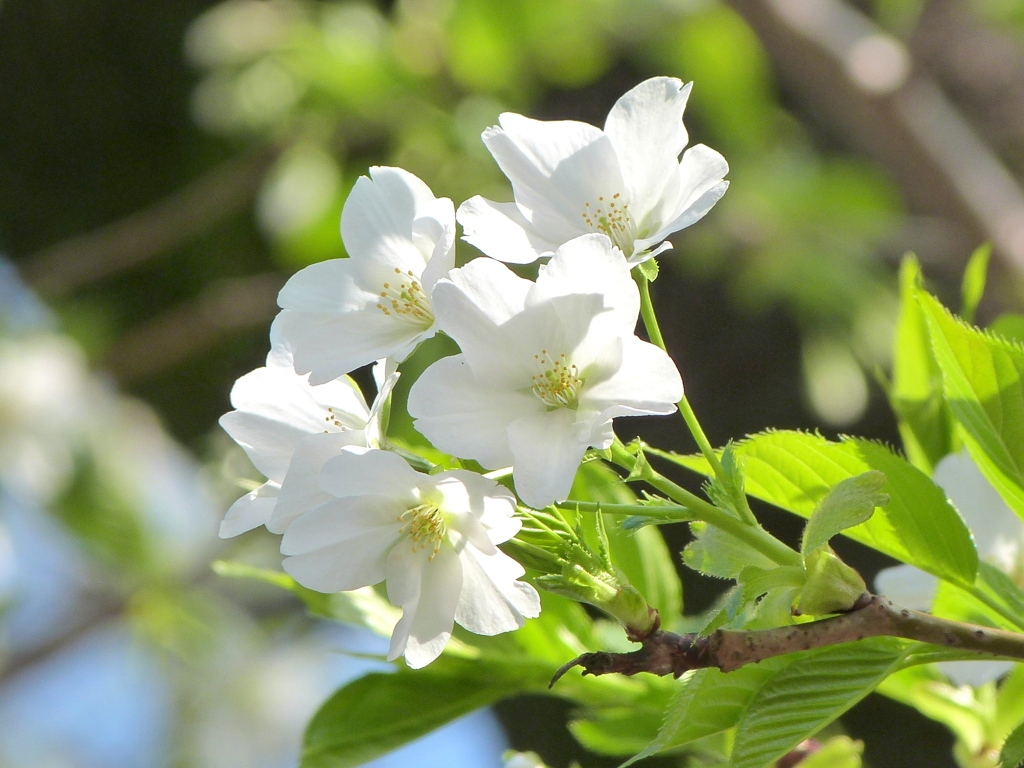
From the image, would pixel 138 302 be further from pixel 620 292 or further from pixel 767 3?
pixel 620 292

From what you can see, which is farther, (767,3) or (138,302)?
(138,302)

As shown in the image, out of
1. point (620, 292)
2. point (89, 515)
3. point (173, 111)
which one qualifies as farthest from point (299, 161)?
point (620, 292)

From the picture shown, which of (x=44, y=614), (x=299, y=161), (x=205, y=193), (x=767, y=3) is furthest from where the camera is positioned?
(x=44, y=614)

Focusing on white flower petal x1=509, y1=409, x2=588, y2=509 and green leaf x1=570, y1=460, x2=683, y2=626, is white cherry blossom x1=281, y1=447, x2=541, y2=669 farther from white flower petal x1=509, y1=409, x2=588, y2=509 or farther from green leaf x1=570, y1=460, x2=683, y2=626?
green leaf x1=570, y1=460, x2=683, y2=626

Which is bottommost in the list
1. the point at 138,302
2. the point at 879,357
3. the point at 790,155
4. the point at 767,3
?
the point at 879,357

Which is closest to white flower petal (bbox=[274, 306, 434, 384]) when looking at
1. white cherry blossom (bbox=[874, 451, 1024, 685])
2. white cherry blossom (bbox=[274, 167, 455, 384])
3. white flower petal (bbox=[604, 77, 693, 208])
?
white cherry blossom (bbox=[274, 167, 455, 384])

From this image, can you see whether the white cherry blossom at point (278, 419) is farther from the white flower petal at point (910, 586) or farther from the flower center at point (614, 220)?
the white flower petal at point (910, 586)
